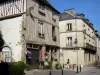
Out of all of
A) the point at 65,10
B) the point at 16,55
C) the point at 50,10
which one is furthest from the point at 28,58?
the point at 65,10

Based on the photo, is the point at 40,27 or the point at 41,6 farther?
the point at 41,6

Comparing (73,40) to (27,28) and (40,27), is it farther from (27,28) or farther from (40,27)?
(27,28)

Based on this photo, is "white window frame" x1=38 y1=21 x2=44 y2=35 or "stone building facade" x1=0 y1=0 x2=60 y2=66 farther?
A: "white window frame" x1=38 y1=21 x2=44 y2=35

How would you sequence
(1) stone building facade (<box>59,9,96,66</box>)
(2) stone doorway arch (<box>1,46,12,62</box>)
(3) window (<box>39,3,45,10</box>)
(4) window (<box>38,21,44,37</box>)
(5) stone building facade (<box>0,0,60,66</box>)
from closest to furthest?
1. (5) stone building facade (<box>0,0,60,66</box>)
2. (2) stone doorway arch (<box>1,46,12,62</box>)
3. (4) window (<box>38,21,44,37</box>)
4. (3) window (<box>39,3,45,10</box>)
5. (1) stone building facade (<box>59,9,96,66</box>)

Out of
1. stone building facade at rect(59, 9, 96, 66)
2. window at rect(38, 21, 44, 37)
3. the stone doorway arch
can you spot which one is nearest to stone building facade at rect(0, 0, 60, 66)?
window at rect(38, 21, 44, 37)

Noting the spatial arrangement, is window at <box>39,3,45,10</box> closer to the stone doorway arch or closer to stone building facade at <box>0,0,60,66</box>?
stone building facade at <box>0,0,60,66</box>

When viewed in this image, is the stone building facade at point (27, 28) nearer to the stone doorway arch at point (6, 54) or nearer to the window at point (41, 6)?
the window at point (41, 6)

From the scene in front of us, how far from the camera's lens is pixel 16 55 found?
17.2 metres

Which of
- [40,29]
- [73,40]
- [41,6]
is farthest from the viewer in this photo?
[73,40]

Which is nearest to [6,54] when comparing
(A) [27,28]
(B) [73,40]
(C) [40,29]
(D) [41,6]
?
(A) [27,28]

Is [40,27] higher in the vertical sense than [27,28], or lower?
higher

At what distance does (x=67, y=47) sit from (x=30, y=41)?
16.5 meters

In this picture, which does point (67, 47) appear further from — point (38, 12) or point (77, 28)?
point (38, 12)

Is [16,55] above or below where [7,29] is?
below
